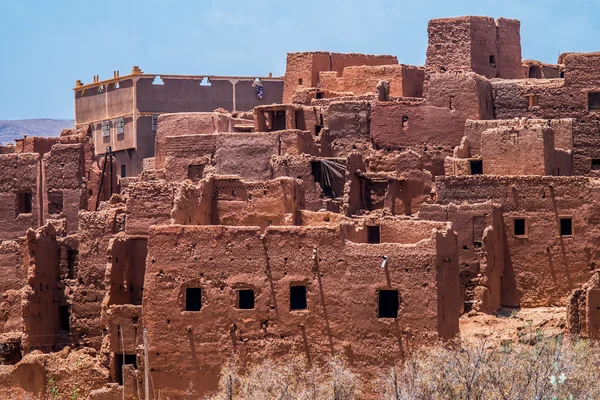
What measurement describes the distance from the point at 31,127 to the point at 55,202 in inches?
3569

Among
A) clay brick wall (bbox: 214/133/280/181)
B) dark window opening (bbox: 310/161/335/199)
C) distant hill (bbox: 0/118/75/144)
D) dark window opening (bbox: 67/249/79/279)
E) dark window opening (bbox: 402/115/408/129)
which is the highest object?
distant hill (bbox: 0/118/75/144)

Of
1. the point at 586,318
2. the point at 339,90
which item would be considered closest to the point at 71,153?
the point at 339,90

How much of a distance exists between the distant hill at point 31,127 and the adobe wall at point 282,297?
311 ft

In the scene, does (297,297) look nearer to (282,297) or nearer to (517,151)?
(282,297)

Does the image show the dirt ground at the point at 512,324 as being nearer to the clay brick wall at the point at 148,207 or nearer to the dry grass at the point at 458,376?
the dry grass at the point at 458,376

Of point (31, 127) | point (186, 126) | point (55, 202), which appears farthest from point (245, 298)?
point (31, 127)

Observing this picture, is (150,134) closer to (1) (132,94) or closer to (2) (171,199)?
(1) (132,94)

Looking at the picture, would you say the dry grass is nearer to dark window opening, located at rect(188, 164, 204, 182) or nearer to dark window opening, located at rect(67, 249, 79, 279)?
dark window opening, located at rect(67, 249, 79, 279)

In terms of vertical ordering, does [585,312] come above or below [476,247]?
below

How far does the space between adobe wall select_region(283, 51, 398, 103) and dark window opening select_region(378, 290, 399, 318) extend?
19.6m

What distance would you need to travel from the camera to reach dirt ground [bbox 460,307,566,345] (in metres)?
51.9

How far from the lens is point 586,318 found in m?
49.8

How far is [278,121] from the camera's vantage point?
64.4m

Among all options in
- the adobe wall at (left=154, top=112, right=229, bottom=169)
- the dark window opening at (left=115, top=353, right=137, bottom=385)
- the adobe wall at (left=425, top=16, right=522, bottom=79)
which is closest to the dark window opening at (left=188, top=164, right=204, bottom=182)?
the adobe wall at (left=154, top=112, right=229, bottom=169)
